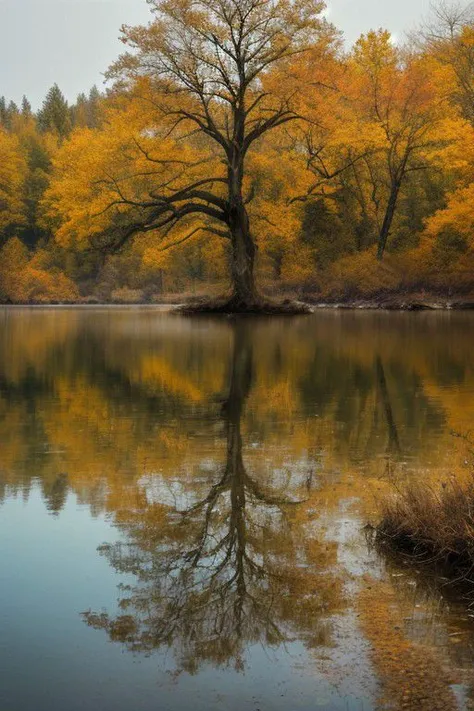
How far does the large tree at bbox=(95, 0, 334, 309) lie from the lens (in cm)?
3369

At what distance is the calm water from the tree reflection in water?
0.01m

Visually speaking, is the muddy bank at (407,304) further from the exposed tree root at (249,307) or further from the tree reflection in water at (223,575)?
the tree reflection in water at (223,575)

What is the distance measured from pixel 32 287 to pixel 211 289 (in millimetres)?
20112

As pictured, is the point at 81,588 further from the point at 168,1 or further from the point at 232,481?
the point at 168,1

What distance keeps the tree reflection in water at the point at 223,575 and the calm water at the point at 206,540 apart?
1 centimetres

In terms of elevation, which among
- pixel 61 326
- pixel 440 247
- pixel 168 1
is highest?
pixel 168 1

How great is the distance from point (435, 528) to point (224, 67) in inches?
1281

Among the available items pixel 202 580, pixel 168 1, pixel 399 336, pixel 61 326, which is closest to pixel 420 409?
pixel 202 580

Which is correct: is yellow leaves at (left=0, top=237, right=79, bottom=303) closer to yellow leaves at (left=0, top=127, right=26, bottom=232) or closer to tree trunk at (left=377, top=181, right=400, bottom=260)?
yellow leaves at (left=0, top=127, right=26, bottom=232)

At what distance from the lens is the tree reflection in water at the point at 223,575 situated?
3.88 meters

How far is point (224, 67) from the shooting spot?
35000mm

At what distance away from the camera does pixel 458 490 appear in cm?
523

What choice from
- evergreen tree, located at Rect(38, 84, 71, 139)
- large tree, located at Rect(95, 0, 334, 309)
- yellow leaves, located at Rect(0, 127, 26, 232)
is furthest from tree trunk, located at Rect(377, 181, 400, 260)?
evergreen tree, located at Rect(38, 84, 71, 139)

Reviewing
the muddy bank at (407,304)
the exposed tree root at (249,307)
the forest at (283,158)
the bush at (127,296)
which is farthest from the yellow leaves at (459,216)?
the bush at (127,296)
